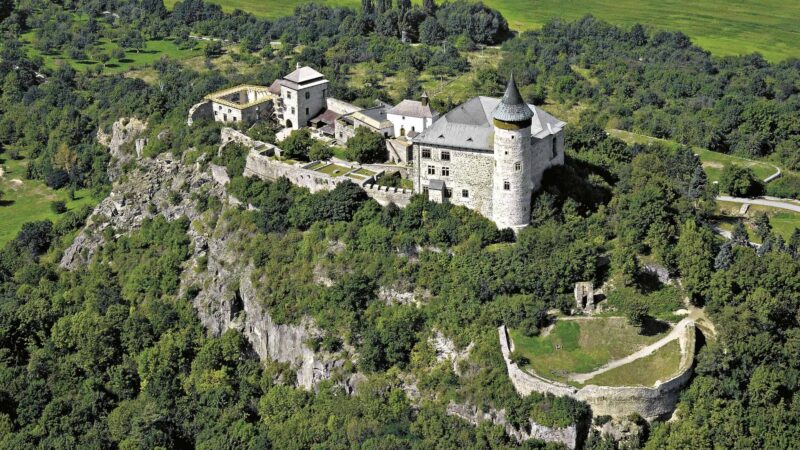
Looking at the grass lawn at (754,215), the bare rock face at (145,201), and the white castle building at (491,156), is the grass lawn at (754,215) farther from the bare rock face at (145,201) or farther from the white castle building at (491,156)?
the bare rock face at (145,201)

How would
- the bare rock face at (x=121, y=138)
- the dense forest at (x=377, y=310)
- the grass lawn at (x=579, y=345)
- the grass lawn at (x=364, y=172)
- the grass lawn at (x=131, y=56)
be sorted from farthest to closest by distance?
the grass lawn at (x=131, y=56), the bare rock face at (x=121, y=138), the grass lawn at (x=364, y=172), the dense forest at (x=377, y=310), the grass lawn at (x=579, y=345)

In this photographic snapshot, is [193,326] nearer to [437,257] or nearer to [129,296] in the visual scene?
[129,296]

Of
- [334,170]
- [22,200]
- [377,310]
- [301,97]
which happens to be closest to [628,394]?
[377,310]

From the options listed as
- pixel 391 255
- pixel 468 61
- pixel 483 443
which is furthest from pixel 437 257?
pixel 468 61

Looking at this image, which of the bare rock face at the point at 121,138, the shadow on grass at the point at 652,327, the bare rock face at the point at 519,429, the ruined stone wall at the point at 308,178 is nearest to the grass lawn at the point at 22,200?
the bare rock face at the point at 121,138

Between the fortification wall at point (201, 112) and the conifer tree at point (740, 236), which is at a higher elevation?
the fortification wall at point (201, 112)

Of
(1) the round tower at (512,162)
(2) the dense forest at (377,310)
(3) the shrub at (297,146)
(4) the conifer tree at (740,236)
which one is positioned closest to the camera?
(2) the dense forest at (377,310)

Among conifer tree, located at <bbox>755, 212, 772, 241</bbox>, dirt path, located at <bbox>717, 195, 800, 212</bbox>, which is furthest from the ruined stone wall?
dirt path, located at <bbox>717, 195, 800, 212</bbox>
